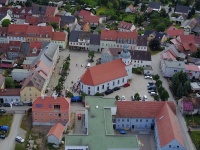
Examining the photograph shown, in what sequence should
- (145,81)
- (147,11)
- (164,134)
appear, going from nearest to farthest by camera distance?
(164,134) → (145,81) → (147,11)

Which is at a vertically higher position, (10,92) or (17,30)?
(10,92)

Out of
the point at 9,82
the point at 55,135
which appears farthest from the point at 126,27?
the point at 55,135

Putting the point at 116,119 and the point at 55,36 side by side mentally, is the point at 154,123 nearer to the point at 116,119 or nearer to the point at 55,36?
the point at 116,119

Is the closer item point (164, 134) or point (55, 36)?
point (164, 134)

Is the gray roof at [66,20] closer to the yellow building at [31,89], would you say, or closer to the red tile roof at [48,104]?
the yellow building at [31,89]

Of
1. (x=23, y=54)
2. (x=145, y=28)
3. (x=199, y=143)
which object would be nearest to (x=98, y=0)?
(x=145, y=28)

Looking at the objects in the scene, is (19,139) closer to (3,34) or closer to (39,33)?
(39,33)
